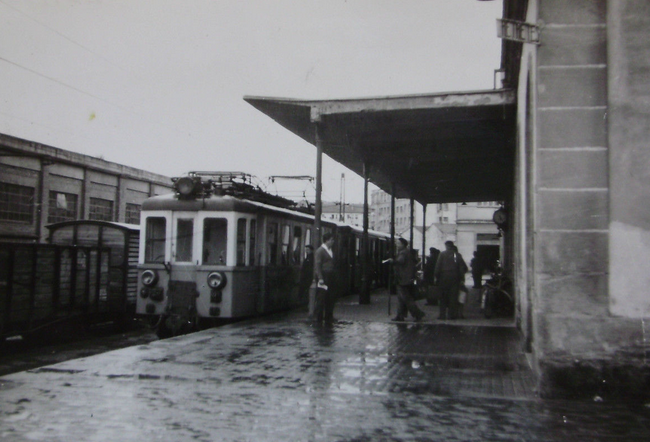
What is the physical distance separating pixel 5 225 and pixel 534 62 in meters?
22.9

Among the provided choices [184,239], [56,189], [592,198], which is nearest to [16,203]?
[56,189]

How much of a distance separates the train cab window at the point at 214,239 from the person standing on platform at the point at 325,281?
2.03 metres

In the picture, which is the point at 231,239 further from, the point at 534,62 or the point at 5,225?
the point at 5,225

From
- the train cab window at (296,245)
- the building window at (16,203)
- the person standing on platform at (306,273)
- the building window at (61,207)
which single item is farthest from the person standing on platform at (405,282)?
the building window at (61,207)

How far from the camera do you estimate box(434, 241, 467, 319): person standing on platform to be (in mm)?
13500

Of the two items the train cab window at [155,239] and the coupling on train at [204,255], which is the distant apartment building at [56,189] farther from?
the coupling on train at [204,255]

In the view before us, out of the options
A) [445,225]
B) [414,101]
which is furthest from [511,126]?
[445,225]

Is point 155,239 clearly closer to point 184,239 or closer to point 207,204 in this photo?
point 184,239

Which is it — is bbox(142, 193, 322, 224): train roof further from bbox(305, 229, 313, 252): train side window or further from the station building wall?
the station building wall

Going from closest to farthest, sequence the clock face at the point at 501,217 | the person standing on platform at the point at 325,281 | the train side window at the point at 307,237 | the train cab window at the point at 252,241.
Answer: the person standing on platform at the point at 325,281 → the train cab window at the point at 252,241 → the train side window at the point at 307,237 → the clock face at the point at 501,217

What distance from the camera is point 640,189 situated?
6484 millimetres

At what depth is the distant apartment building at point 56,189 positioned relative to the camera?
25.1m

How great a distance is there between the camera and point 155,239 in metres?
13.6

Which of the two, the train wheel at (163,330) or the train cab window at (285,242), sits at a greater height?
the train cab window at (285,242)
